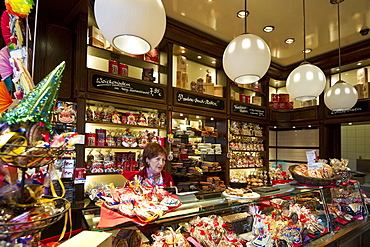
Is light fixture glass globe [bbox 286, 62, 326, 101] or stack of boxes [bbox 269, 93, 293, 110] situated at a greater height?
stack of boxes [bbox 269, 93, 293, 110]

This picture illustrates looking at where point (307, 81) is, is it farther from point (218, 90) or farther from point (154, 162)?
point (218, 90)

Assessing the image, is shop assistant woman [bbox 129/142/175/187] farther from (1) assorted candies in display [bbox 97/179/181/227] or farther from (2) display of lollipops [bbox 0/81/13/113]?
(2) display of lollipops [bbox 0/81/13/113]

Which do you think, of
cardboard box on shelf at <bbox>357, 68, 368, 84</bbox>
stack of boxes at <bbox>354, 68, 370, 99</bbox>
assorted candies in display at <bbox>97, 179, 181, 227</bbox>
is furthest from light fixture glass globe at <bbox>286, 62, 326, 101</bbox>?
cardboard box on shelf at <bbox>357, 68, 368, 84</bbox>

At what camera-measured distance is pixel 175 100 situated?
4039 mm

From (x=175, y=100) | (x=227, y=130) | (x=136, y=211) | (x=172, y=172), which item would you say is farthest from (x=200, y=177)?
(x=136, y=211)

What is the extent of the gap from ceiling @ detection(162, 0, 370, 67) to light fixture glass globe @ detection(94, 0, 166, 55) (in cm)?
238

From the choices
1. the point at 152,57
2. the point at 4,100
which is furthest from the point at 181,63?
the point at 4,100

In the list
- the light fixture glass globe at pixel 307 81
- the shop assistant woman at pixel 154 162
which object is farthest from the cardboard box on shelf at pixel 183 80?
the light fixture glass globe at pixel 307 81

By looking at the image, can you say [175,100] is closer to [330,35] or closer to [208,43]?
[208,43]

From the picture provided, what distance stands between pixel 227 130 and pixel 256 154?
4.65 ft

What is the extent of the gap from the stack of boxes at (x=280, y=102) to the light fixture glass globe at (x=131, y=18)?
5.30 meters

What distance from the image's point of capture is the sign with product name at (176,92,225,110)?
13.5ft

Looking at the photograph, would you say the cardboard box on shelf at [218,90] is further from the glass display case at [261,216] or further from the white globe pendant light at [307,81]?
the glass display case at [261,216]

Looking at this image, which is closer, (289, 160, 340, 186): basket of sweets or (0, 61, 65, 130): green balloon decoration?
(0, 61, 65, 130): green balloon decoration
